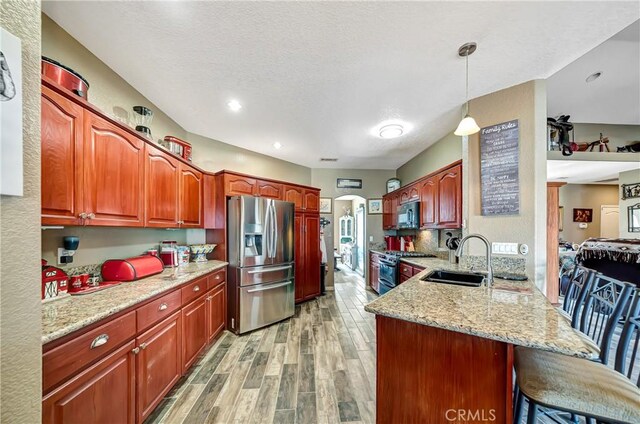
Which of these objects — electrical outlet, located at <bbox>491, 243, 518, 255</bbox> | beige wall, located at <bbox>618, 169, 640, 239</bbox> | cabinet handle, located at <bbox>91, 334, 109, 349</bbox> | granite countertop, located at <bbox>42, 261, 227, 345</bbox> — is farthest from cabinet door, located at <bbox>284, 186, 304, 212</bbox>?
beige wall, located at <bbox>618, 169, 640, 239</bbox>

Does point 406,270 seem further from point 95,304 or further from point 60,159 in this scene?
point 60,159

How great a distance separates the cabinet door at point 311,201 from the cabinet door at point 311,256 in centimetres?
15

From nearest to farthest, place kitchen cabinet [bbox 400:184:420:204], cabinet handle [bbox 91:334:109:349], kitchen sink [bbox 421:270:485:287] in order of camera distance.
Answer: cabinet handle [bbox 91:334:109:349]
kitchen sink [bbox 421:270:485:287]
kitchen cabinet [bbox 400:184:420:204]

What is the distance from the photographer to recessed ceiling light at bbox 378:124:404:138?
3092 mm

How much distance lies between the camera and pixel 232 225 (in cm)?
312

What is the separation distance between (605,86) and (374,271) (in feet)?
13.7

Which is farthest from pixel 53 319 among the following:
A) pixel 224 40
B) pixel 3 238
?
pixel 224 40

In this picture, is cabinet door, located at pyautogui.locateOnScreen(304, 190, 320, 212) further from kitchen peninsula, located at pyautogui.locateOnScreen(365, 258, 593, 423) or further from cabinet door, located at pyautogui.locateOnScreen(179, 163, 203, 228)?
kitchen peninsula, located at pyautogui.locateOnScreen(365, 258, 593, 423)

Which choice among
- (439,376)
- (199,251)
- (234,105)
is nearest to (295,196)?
(199,251)

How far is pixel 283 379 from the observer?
7.00 feet

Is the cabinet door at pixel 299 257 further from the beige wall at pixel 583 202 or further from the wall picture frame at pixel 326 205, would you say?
the beige wall at pixel 583 202

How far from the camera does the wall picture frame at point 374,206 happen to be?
554 cm

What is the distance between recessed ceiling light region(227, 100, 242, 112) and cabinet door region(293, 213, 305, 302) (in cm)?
204

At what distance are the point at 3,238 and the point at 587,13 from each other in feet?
10.0
